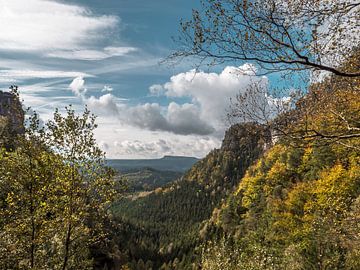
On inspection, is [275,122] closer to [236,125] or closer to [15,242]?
[236,125]

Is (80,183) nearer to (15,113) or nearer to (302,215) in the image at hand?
(15,113)

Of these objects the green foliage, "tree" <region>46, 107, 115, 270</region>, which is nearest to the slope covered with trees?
the green foliage

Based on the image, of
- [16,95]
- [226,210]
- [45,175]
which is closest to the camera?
[16,95]

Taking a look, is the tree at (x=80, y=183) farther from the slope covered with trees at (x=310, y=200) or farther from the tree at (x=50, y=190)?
the slope covered with trees at (x=310, y=200)

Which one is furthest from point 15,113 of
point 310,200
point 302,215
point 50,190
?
point 302,215

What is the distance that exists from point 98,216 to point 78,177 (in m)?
2.64

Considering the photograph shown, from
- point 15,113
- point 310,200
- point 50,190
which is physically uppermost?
point 15,113

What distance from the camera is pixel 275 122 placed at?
9461 millimetres

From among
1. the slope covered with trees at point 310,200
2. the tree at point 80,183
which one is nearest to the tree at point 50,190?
the tree at point 80,183

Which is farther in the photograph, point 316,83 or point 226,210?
point 226,210

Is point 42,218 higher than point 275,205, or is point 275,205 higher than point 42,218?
point 42,218

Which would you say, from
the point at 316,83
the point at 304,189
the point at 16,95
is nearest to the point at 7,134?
the point at 16,95

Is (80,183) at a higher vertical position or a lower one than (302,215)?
higher

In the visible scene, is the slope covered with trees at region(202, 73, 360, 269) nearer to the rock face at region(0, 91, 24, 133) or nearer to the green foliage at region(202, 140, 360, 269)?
the green foliage at region(202, 140, 360, 269)
